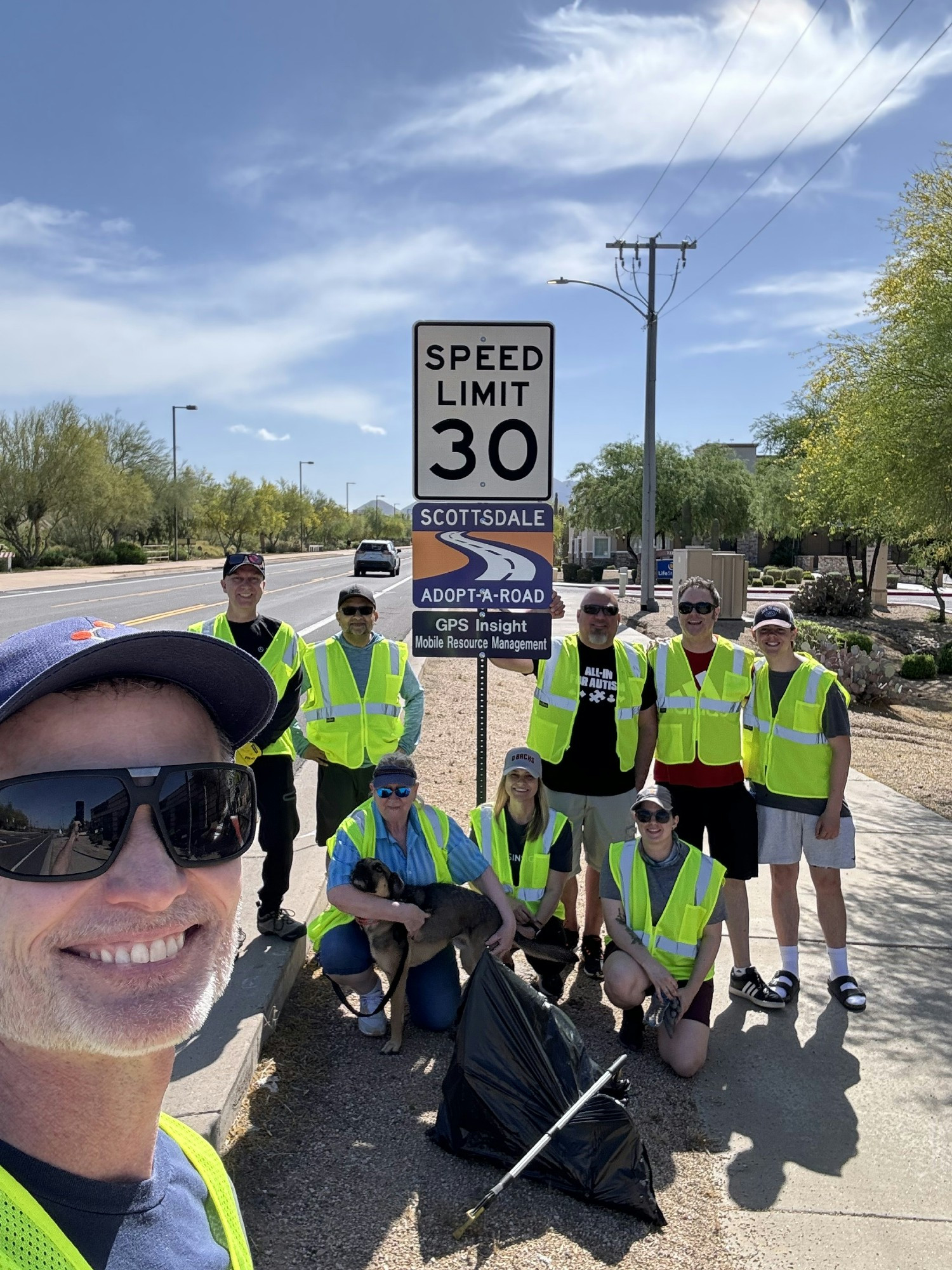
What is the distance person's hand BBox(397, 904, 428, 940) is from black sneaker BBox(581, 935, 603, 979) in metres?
1.24

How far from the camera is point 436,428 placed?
214 inches

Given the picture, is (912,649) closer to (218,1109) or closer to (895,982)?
(895,982)

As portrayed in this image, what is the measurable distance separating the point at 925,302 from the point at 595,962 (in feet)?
27.2

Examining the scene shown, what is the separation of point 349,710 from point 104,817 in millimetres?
4327

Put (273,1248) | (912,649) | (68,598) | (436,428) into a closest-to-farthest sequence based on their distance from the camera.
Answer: (273,1248) < (436,428) < (912,649) < (68,598)

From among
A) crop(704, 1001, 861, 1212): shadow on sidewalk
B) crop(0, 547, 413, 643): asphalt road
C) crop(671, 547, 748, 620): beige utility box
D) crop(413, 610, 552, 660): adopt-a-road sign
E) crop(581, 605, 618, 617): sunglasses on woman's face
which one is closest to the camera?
crop(704, 1001, 861, 1212): shadow on sidewalk

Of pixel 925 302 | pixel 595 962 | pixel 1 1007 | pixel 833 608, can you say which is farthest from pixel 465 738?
pixel 833 608

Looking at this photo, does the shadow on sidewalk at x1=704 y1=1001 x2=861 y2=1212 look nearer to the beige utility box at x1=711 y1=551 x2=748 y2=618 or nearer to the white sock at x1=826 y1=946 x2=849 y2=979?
the white sock at x1=826 y1=946 x2=849 y2=979

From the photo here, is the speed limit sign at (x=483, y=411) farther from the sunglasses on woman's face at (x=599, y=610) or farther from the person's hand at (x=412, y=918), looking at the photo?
the person's hand at (x=412, y=918)

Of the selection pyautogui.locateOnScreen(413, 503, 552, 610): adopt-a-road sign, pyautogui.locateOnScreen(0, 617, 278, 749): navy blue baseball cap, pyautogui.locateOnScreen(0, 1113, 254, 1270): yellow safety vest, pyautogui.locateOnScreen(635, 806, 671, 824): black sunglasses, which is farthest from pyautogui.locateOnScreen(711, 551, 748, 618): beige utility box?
pyautogui.locateOnScreen(0, 1113, 254, 1270): yellow safety vest

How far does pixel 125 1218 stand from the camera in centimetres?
99

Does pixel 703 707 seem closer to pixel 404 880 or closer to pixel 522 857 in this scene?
pixel 522 857

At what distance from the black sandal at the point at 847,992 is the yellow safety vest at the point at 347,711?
2533 millimetres

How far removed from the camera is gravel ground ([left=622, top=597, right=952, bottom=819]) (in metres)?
9.58
